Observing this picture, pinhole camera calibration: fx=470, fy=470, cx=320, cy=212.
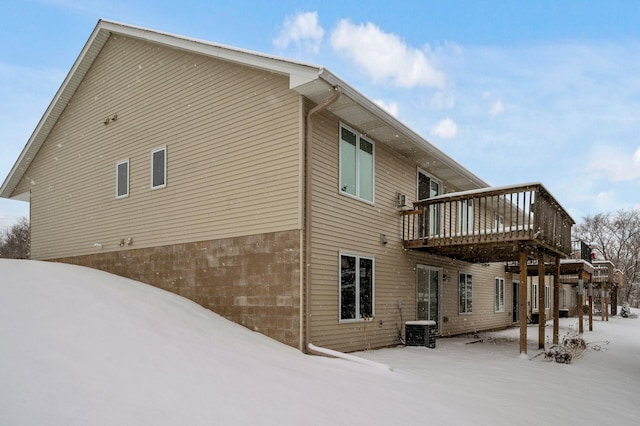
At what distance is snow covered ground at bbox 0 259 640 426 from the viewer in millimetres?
4211

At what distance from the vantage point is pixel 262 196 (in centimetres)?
966

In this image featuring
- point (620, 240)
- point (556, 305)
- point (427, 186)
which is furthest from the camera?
point (620, 240)

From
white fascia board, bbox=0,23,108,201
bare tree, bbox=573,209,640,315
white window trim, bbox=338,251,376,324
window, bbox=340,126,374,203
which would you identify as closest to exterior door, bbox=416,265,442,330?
white window trim, bbox=338,251,376,324

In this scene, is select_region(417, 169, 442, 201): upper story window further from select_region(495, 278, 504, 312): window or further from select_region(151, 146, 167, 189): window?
select_region(495, 278, 504, 312): window

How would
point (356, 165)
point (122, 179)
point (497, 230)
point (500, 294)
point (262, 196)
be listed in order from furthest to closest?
point (500, 294)
point (122, 179)
point (356, 165)
point (497, 230)
point (262, 196)

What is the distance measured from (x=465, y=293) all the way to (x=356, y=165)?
832 centimetres

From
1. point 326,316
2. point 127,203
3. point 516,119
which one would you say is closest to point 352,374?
point 326,316

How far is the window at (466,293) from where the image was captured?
16.4 meters

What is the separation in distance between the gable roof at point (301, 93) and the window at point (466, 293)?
3296mm

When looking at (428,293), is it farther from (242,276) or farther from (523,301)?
(242,276)

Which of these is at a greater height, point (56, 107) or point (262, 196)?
point (56, 107)

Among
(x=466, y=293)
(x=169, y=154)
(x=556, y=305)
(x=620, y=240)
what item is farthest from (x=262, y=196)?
(x=620, y=240)

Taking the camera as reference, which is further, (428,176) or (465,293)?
(465,293)

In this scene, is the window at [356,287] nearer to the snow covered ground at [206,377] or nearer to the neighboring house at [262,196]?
the neighboring house at [262,196]
